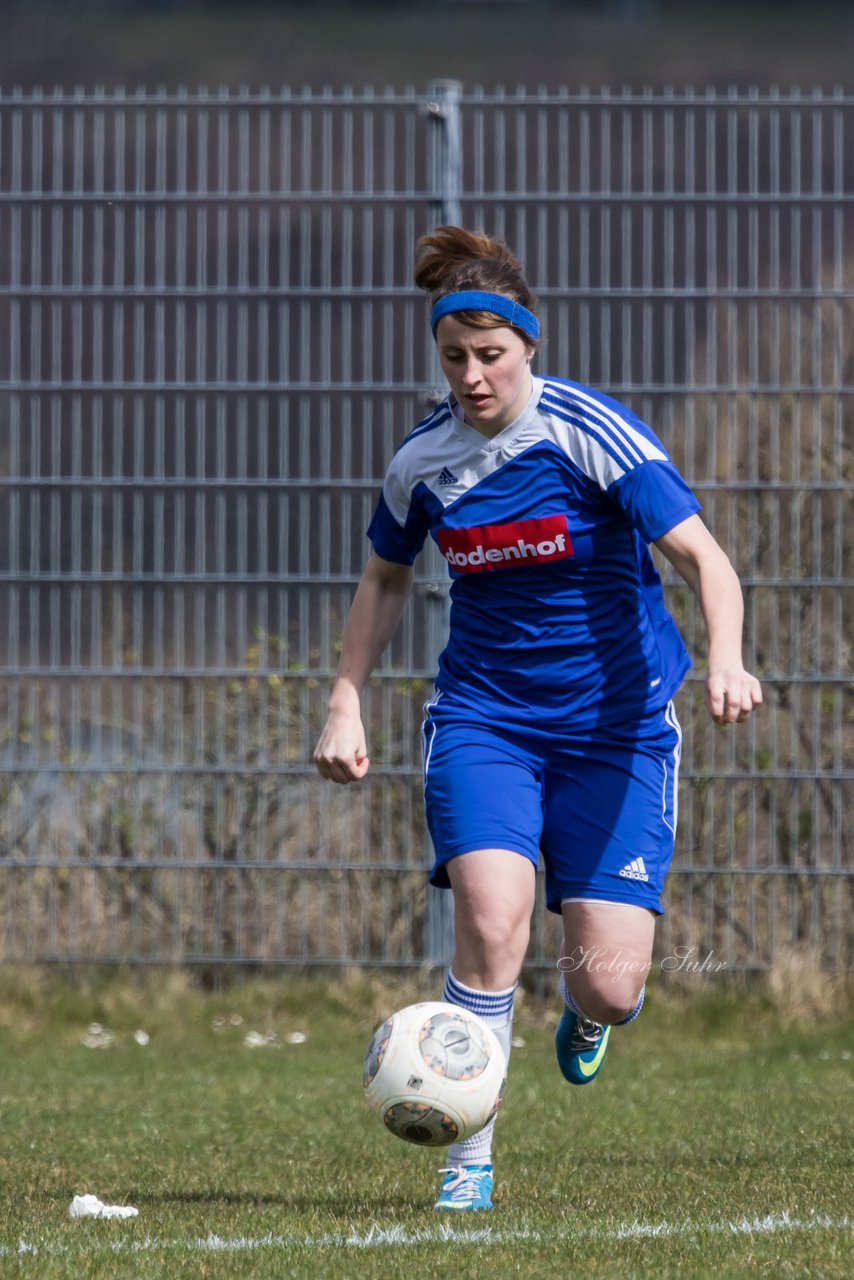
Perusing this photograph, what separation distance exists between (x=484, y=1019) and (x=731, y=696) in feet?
3.40

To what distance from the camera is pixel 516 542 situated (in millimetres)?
4473

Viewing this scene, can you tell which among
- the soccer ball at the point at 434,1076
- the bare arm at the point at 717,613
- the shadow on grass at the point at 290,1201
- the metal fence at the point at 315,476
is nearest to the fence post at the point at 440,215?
the metal fence at the point at 315,476

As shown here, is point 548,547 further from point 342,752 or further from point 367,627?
point 342,752

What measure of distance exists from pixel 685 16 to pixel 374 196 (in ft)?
77.1

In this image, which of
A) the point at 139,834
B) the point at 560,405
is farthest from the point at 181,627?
the point at 560,405

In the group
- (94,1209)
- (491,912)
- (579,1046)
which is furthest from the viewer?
(579,1046)

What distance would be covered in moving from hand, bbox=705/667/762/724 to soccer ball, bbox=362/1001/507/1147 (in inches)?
35.7

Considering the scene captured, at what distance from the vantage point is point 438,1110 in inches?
159

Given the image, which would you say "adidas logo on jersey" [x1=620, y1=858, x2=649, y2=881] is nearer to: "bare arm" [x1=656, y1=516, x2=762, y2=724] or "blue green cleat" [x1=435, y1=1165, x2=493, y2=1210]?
"bare arm" [x1=656, y1=516, x2=762, y2=724]

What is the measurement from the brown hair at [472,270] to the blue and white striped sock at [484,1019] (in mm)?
1535

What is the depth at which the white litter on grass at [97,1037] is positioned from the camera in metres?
7.54

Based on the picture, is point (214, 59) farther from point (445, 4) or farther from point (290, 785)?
point (290, 785)

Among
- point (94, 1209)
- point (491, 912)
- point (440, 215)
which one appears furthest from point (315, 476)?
point (94, 1209)

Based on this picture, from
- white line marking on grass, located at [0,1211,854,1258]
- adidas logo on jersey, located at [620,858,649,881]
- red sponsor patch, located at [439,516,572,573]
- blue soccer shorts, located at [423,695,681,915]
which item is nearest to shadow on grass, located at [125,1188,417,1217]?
white line marking on grass, located at [0,1211,854,1258]
